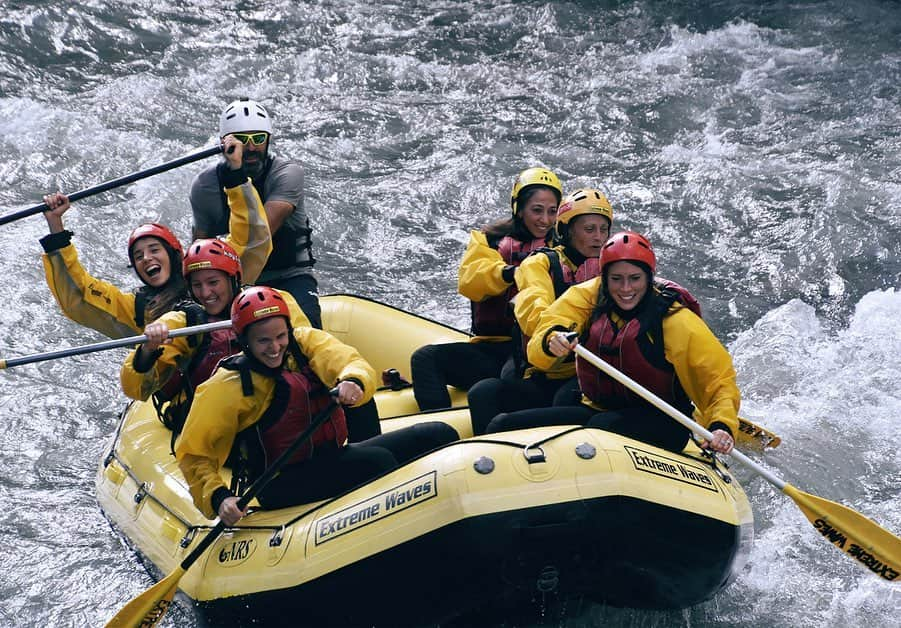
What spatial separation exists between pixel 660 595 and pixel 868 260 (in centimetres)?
562

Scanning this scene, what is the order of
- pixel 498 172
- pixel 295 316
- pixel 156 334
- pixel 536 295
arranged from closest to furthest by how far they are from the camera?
pixel 156 334
pixel 295 316
pixel 536 295
pixel 498 172

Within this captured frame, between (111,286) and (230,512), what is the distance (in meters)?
1.56

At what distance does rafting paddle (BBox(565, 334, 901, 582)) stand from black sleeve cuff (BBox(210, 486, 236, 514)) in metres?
1.47

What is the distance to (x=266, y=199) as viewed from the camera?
5516 mm

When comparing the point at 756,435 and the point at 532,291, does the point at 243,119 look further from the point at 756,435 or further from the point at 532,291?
the point at 756,435

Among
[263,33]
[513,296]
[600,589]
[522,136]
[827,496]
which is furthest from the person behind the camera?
[263,33]

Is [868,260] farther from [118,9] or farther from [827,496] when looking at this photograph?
[118,9]

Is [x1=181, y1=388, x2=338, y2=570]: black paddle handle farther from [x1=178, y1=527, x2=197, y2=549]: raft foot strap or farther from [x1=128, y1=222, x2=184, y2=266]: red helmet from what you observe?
[x1=128, y1=222, x2=184, y2=266]: red helmet

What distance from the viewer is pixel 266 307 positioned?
14.0ft

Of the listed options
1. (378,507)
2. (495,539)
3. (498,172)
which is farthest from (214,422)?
(498,172)

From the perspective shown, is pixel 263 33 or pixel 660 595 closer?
pixel 660 595

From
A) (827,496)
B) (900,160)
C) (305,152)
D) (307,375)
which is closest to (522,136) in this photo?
(305,152)

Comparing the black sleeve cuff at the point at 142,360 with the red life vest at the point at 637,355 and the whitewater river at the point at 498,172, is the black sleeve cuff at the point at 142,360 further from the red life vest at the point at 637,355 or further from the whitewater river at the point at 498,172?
the red life vest at the point at 637,355

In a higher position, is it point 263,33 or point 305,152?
point 263,33
